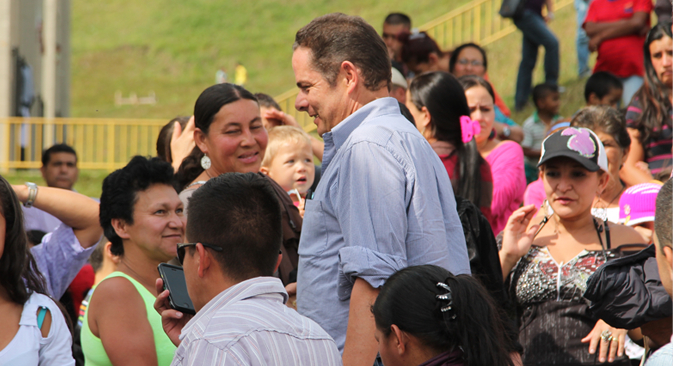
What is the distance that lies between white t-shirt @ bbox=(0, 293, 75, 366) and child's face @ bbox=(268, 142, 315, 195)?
2.15 m

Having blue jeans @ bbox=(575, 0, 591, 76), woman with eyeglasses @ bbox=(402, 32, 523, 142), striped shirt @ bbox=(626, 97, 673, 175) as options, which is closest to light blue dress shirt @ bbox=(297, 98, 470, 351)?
striped shirt @ bbox=(626, 97, 673, 175)

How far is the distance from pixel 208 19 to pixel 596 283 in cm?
3587

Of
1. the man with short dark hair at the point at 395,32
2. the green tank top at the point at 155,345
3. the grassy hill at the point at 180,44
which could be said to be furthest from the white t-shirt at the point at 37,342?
the grassy hill at the point at 180,44

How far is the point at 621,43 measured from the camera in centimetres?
819

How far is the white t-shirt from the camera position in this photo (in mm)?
2648

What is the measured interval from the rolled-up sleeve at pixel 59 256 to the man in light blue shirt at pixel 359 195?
161cm

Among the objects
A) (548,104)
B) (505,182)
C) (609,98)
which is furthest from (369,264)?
(548,104)

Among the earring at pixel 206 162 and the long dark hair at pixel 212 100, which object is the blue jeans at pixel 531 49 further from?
the earring at pixel 206 162

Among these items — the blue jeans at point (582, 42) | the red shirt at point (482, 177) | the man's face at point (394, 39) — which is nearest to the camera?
the red shirt at point (482, 177)

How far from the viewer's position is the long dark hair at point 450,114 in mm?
4094

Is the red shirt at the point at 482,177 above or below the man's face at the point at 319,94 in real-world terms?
below

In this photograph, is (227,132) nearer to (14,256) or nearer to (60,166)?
(14,256)

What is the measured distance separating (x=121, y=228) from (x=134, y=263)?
19 cm

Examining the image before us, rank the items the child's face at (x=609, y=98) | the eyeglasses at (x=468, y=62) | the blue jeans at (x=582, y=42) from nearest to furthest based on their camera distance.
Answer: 1. the eyeglasses at (x=468, y=62)
2. the child's face at (x=609, y=98)
3. the blue jeans at (x=582, y=42)
